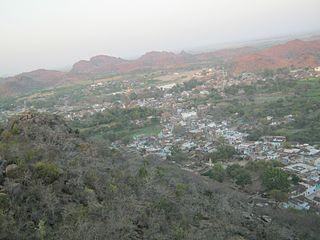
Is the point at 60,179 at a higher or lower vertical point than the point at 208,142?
higher

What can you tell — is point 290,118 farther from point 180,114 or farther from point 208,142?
point 180,114

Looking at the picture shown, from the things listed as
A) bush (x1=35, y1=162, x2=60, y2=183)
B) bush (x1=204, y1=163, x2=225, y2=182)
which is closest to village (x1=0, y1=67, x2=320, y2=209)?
bush (x1=204, y1=163, x2=225, y2=182)

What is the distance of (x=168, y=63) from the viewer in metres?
80.4

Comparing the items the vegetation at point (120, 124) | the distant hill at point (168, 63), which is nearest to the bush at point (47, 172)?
the vegetation at point (120, 124)

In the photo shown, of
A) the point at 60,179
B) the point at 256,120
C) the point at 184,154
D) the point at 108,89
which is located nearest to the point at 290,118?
the point at 256,120

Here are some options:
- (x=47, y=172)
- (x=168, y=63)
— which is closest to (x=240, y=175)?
(x=47, y=172)

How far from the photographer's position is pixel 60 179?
27.7 ft

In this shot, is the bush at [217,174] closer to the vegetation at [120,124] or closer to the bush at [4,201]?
the vegetation at [120,124]

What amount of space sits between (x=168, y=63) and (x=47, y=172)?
73.1 metres

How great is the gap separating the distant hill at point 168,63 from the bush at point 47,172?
147ft

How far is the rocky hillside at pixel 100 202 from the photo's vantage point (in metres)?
6.89

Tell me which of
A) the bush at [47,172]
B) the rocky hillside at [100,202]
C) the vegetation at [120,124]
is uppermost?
the bush at [47,172]

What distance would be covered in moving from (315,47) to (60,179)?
177ft

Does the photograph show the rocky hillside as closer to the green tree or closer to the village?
the green tree
